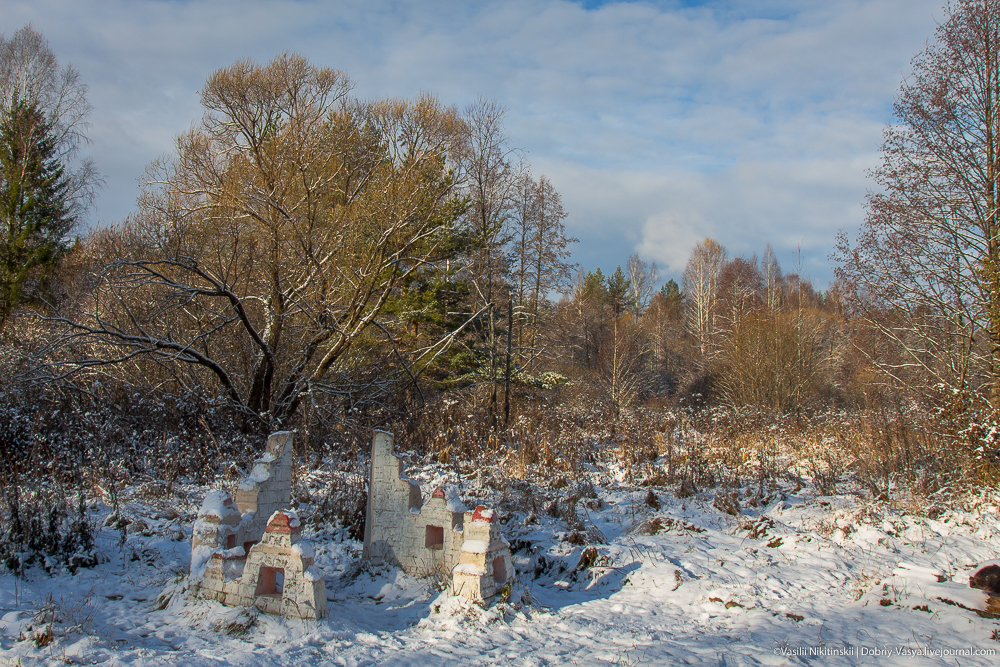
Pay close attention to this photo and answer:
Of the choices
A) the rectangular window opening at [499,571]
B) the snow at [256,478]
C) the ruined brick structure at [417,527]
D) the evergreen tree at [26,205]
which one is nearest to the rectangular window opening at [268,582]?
the snow at [256,478]

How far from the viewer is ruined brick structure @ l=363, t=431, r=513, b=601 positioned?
483cm

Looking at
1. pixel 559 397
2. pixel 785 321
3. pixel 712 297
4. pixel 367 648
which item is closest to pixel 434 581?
pixel 367 648

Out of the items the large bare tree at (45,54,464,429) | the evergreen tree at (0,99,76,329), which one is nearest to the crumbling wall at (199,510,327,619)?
the large bare tree at (45,54,464,429)

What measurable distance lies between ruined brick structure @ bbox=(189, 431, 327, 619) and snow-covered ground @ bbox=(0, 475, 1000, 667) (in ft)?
0.40

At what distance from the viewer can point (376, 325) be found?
11.6 m

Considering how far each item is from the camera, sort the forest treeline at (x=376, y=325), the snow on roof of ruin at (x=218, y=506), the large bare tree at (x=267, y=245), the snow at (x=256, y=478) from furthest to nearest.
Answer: the large bare tree at (x=267, y=245) → the forest treeline at (x=376, y=325) → the snow at (x=256, y=478) → the snow on roof of ruin at (x=218, y=506)

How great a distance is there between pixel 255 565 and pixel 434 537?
1.73 meters

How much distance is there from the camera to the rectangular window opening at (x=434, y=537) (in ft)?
18.0

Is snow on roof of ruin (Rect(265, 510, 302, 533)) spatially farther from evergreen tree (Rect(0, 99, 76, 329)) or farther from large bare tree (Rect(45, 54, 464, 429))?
evergreen tree (Rect(0, 99, 76, 329))

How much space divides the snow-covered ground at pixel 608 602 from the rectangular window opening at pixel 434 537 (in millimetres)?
319

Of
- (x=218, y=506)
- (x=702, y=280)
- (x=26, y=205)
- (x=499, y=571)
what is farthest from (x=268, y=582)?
(x=702, y=280)

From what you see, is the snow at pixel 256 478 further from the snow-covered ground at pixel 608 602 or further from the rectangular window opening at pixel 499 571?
the rectangular window opening at pixel 499 571

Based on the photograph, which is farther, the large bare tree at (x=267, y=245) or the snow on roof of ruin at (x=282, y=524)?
the large bare tree at (x=267, y=245)

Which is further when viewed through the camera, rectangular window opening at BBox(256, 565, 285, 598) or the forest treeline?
the forest treeline
